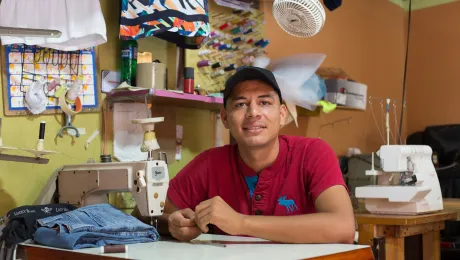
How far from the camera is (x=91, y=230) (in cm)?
167

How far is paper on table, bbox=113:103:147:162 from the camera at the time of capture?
8.99 feet

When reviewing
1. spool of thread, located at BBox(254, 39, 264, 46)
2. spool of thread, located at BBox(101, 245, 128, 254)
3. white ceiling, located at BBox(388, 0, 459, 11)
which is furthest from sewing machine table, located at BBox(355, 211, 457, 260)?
white ceiling, located at BBox(388, 0, 459, 11)

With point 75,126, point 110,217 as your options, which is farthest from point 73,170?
point 110,217

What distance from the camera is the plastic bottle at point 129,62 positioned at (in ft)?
8.86

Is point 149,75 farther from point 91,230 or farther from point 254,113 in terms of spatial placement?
point 91,230

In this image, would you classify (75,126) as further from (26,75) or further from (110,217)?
(110,217)

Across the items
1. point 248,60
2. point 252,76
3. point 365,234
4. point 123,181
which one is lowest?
point 365,234

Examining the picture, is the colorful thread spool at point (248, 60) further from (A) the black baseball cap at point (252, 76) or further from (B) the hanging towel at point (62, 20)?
(A) the black baseball cap at point (252, 76)

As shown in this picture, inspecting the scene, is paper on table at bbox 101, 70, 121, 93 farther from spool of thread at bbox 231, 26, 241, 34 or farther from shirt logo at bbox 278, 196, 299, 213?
shirt logo at bbox 278, 196, 299, 213

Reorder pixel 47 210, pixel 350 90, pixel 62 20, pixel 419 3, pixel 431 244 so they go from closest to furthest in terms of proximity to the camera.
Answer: pixel 47 210, pixel 62 20, pixel 431 244, pixel 350 90, pixel 419 3

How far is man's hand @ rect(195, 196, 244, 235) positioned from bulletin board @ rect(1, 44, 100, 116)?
1.14 m

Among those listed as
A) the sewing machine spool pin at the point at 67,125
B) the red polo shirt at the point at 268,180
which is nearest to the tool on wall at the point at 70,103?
the sewing machine spool pin at the point at 67,125

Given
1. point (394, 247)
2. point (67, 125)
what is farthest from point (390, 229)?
point (67, 125)

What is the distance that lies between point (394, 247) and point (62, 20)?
186 centimetres
